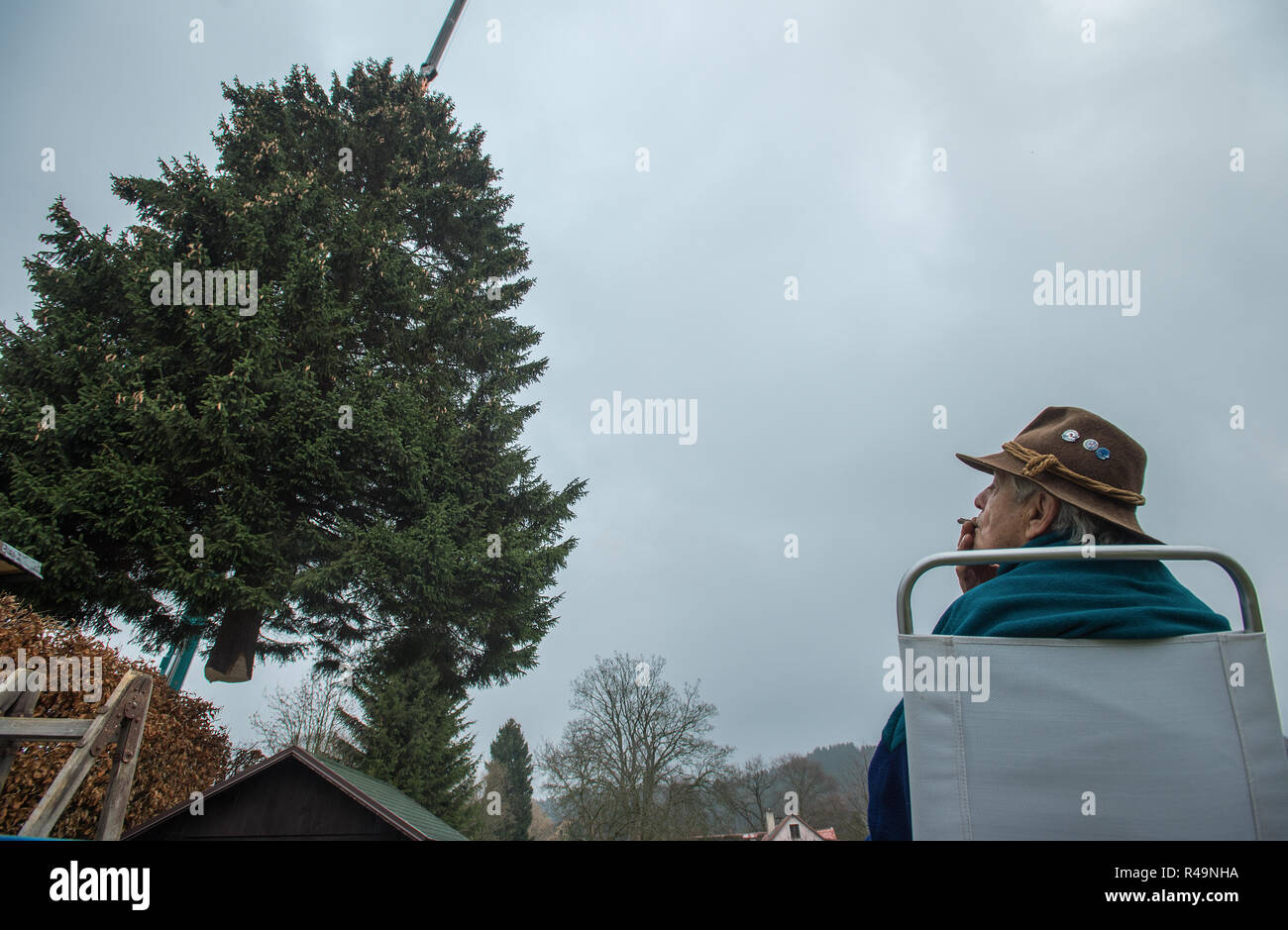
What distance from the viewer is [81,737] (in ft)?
14.7

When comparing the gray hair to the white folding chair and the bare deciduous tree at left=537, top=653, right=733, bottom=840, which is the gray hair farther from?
the bare deciduous tree at left=537, top=653, right=733, bottom=840

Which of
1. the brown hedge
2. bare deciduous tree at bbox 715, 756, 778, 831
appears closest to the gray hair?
the brown hedge

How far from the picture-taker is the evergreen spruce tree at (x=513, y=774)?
31.4 meters

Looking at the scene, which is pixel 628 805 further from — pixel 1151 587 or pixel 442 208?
pixel 1151 587

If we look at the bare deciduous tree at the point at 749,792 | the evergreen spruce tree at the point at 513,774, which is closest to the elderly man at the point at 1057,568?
the bare deciduous tree at the point at 749,792

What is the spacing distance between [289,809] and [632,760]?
53.0 feet

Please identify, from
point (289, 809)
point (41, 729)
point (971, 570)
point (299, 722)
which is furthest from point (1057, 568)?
point (299, 722)

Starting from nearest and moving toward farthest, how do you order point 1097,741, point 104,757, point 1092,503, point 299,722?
point 1097,741 → point 1092,503 → point 104,757 → point 299,722

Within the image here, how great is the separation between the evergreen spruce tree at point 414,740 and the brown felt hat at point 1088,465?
1126cm

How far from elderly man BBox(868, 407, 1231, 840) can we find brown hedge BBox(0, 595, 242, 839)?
25.6ft

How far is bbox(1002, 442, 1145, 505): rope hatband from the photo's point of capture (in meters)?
1.92

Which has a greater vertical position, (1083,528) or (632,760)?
(1083,528)

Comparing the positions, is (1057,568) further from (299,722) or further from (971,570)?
(299,722)
